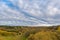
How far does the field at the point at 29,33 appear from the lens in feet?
18.0

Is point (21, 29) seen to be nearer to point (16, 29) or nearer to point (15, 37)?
point (16, 29)

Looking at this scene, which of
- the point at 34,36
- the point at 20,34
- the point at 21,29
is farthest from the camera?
the point at 21,29

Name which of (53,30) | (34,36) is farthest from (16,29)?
(53,30)

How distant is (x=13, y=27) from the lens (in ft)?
20.9

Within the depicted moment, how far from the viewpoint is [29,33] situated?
5727 mm

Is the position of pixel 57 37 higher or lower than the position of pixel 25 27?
lower

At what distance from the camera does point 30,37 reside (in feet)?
17.9

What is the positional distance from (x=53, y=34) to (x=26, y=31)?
3.82ft

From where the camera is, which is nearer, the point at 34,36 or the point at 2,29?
the point at 34,36

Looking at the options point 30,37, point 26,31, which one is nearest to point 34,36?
point 30,37

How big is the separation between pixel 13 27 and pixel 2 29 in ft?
1.72

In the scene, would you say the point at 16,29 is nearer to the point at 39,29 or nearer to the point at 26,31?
the point at 26,31

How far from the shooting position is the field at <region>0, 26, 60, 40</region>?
5484mm

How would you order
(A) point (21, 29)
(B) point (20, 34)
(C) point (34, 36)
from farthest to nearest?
1. (A) point (21, 29)
2. (B) point (20, 34)
3. (C) point (34, 36)
